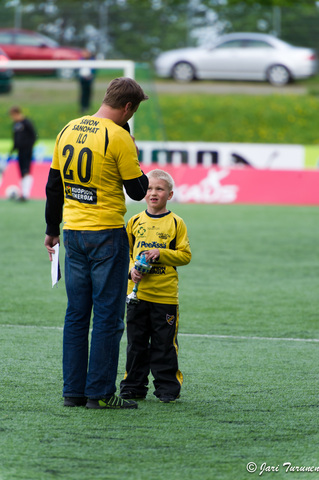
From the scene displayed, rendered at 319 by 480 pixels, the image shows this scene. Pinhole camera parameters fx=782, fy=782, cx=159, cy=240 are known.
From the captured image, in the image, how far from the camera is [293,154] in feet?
67.6

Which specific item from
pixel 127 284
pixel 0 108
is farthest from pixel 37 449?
pixel 0 108

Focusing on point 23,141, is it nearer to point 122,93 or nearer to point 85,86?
point 85,86

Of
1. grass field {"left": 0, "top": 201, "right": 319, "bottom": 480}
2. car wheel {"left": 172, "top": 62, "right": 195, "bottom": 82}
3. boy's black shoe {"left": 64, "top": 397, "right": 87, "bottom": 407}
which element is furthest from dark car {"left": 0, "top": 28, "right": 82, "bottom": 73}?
boy's black shoe {"left": 64, "top": 397, "right": 87, "bottom": 407}

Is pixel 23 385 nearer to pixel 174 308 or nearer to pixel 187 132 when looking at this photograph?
pixel 174 308

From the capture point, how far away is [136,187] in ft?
13.9

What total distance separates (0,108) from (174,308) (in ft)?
90.1

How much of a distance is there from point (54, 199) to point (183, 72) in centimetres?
2822

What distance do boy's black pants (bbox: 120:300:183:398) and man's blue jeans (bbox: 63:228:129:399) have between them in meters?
0.31

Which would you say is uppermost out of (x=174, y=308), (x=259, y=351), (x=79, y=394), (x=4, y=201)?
(x=174, y=308)

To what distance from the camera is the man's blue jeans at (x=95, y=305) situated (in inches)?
168

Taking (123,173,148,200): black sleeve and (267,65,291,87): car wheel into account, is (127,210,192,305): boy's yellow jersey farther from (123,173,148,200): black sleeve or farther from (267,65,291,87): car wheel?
(267,65,291,87): car wheel

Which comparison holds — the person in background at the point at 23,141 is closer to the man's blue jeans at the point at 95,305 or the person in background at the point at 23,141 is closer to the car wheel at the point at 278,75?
the man's blue jeans at the point at 95,305

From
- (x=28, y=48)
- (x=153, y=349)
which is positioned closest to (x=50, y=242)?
(x=153, y=349)

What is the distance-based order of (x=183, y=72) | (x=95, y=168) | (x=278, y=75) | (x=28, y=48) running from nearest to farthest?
(x=95, y=168) → (x=28, y=48) → (x=278, y=75) → (x=183, y=72)
